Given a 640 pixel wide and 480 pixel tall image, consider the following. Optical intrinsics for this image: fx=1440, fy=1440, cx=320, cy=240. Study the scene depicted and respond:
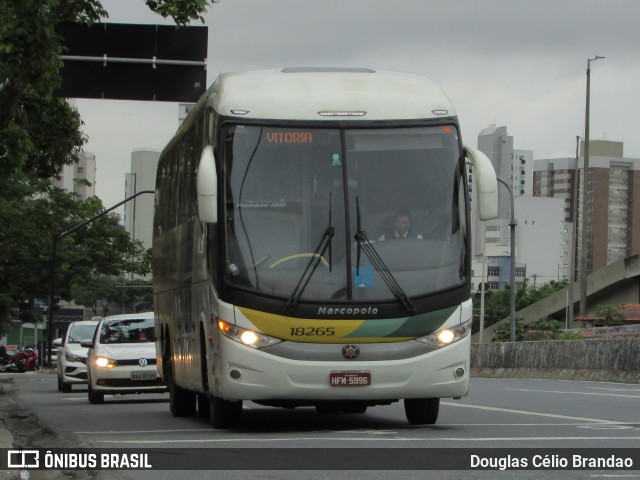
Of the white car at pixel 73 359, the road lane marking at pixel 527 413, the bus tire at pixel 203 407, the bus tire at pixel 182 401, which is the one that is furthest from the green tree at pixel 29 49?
the white car at pixel 73 359

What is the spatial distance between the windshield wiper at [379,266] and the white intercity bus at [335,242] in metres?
0.01

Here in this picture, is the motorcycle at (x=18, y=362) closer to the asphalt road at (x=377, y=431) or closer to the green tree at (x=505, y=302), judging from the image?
the green tree at (x=505, y=302)

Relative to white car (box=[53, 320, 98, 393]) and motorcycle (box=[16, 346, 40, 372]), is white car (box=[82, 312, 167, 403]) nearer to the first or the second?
white car (box=[53, 320, 98, 393])

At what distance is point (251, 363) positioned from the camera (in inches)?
538

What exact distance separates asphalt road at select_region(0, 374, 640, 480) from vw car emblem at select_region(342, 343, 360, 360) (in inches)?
29.0

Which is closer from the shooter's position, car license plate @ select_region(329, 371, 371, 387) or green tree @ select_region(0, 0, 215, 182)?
car license plate @ select_region(329, 371, 371, 387)

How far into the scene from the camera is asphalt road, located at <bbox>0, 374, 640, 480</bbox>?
991 cm

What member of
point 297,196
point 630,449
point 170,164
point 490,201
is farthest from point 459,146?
point 170,164

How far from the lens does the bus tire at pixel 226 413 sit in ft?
48.9

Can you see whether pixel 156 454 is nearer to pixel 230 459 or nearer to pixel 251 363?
pixel 230 459

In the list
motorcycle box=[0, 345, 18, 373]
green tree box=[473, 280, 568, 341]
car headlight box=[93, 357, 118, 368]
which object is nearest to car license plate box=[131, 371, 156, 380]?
car headlight box=[93, 357, 118, 368]

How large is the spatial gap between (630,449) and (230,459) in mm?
3082

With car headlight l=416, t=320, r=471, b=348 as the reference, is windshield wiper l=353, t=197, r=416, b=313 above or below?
above

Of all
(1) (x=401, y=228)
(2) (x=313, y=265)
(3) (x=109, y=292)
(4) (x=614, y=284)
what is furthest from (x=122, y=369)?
(3) (x=109, y=292)
